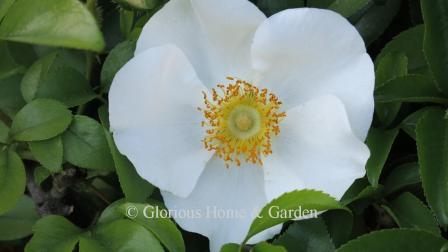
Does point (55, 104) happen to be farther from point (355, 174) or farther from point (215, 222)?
Answer: point (355, 174)

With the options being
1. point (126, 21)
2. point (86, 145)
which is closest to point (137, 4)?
point (126, 21)

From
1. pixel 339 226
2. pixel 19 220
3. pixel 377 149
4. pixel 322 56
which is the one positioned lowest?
pixel 19 220

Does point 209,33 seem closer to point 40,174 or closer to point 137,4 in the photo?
point 137,4

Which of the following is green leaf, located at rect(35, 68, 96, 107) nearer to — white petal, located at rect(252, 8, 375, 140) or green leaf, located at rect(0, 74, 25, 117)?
green leaf, located at rect(0, 74, 25, 117)

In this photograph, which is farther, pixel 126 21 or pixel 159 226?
pixel 126 21

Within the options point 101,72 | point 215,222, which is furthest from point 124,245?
point 101,72
